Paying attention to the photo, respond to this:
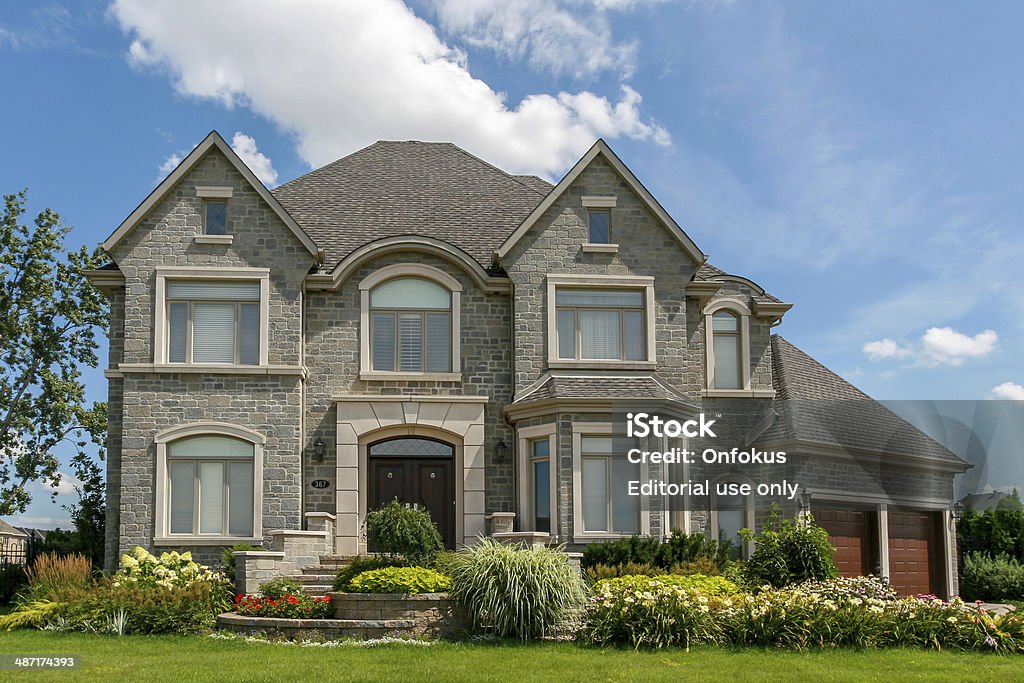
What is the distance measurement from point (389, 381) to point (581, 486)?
4325 millimetres

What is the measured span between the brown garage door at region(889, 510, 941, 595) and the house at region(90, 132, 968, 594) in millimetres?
180

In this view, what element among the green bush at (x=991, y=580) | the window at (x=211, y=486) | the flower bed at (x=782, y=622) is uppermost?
the window at (x=211, y=486)

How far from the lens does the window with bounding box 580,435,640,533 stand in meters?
20.0

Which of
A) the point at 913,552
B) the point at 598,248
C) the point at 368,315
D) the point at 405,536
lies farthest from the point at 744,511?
the point at 368,315

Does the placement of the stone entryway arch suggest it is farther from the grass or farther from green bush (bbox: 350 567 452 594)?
the grass

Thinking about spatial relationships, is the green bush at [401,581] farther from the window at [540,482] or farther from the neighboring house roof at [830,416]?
the neighboring house roof at [830,416]

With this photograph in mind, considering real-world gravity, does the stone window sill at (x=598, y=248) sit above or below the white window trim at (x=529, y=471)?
above

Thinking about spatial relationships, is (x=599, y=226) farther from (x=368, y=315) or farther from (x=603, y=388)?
(x=368, y=315)

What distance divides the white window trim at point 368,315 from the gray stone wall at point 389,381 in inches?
4.2

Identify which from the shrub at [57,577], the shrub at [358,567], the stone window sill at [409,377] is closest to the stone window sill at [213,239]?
the stone window sill at [409,377]

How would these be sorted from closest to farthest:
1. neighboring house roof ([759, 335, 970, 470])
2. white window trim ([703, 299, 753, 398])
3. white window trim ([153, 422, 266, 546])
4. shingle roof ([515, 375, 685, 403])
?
white window trim ([153, 422, 266, 546]) → shingle roof ([515, 375, 685, 403]) → neighboring house roof ([759, 335, 970, 470]) → white window trim ([703, 299, 753, 398])

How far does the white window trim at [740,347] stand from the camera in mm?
22891

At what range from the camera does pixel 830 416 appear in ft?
76.8

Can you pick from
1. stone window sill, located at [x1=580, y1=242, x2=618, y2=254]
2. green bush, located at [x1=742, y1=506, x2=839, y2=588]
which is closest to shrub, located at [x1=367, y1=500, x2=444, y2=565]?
green bush, located at [x1=742, y1=506, x2=839, y2=588]
